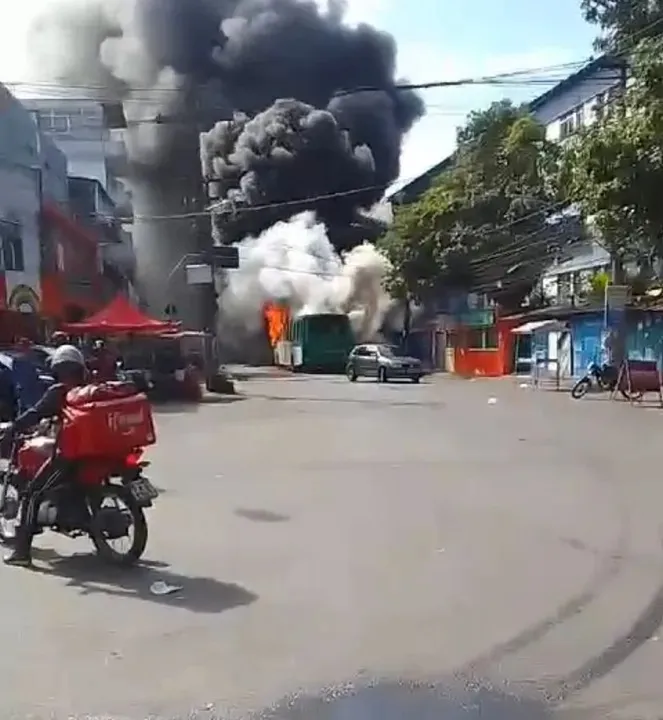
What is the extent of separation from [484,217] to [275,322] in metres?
18.4

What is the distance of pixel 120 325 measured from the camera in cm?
2878

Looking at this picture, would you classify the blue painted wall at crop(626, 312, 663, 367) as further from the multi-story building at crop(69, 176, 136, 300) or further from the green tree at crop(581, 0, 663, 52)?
the multi-story building at crop(69, 176, 136, 300)

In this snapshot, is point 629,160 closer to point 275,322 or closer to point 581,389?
point 581,389

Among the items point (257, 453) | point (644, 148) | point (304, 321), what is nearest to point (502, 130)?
point (304, 321)

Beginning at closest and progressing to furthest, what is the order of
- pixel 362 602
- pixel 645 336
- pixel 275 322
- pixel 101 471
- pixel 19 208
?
pixel 362 602, pixel 101 471, pixel 19 208, pixel 645 336, pixel 275 322

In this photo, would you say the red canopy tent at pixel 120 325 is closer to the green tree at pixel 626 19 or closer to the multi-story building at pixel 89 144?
the green tree at pixel 626 19

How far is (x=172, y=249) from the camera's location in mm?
60000

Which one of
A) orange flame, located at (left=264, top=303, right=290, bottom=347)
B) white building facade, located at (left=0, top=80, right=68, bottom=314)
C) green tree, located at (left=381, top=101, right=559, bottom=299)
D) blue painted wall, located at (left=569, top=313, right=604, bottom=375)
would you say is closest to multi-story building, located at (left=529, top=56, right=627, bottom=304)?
blue painted wall, located at (left=569, top=313, right=604, bottom=375)

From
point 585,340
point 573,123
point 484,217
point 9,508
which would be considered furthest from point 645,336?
point 9,508

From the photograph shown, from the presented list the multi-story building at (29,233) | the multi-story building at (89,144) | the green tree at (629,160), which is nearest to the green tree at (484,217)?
the multi-story building at (89,144)

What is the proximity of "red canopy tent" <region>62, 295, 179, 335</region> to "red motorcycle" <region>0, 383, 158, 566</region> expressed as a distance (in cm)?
2094

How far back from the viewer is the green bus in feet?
173

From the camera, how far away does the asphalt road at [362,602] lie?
5000 mm

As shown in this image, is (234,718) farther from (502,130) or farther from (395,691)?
(502,130)
